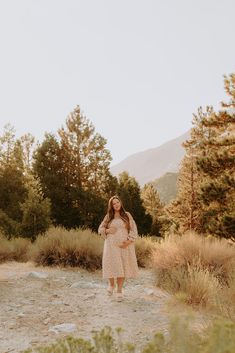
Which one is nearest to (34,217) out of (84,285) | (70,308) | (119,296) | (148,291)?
(84,285)

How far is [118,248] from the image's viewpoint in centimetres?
821

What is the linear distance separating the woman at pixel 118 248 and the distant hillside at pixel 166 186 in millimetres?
83767

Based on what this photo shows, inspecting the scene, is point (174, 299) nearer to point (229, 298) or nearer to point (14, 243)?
point (229, 298)

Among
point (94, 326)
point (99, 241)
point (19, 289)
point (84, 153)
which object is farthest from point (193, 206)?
point (94, 326)

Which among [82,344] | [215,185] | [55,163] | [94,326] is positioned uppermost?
[55,163]

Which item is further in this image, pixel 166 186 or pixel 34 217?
pixel 166 186

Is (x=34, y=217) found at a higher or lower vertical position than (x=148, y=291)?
higher

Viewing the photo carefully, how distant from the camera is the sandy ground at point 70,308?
5.87 meters

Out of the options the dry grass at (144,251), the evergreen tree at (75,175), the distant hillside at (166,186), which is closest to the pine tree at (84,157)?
the evergreen tree at (75,175)

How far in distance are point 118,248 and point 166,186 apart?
9220cm

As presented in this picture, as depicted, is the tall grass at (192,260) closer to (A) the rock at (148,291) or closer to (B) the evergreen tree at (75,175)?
(A) the rock at (148,291)

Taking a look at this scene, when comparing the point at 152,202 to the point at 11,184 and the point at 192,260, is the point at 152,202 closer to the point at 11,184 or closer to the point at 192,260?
the point at 11,184

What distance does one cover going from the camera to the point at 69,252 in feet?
40.2

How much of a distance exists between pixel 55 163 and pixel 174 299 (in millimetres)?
16881
